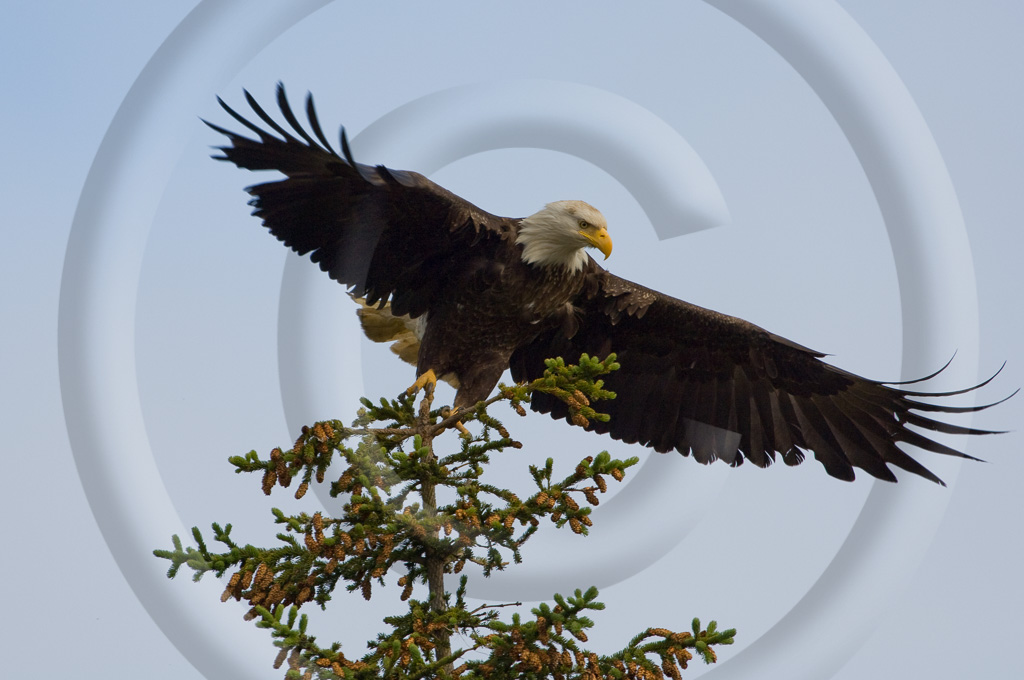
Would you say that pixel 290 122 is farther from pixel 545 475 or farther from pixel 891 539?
pixel 891 539

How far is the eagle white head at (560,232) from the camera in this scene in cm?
402

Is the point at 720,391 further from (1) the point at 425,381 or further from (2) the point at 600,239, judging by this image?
(1) the point at 425,381

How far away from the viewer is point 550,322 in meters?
4.33

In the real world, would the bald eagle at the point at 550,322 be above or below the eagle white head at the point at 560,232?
below

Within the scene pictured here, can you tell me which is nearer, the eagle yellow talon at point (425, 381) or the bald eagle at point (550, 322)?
the bald eagle at point (550, 322)

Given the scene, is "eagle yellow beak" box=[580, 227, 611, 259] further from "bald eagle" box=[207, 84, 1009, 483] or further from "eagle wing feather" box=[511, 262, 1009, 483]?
"eagle wing feather" box=[511, 262, 1009, 483]

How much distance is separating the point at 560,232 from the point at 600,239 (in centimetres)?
19

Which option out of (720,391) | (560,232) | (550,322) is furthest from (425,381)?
(720,391)

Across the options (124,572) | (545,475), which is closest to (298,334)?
(124,572)

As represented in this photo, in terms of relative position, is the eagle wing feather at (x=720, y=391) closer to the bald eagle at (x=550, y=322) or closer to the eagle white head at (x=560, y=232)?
the bald eagle at (x=550, y=322)

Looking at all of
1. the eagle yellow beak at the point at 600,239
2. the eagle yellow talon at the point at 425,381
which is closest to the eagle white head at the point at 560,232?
the eagle yellow beak at the point at 600,239

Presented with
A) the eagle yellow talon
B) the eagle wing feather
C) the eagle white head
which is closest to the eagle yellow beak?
the eagle white head

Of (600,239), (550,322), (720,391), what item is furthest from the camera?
(720,391)

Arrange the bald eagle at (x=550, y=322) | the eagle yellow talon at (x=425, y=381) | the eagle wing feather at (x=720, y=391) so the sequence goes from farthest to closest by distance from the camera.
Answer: the eagle wing feather at (x=720, y=391) < the eagle yellow talon at (x=425, y=381) < the bald eagle at (x=550, y=322)
